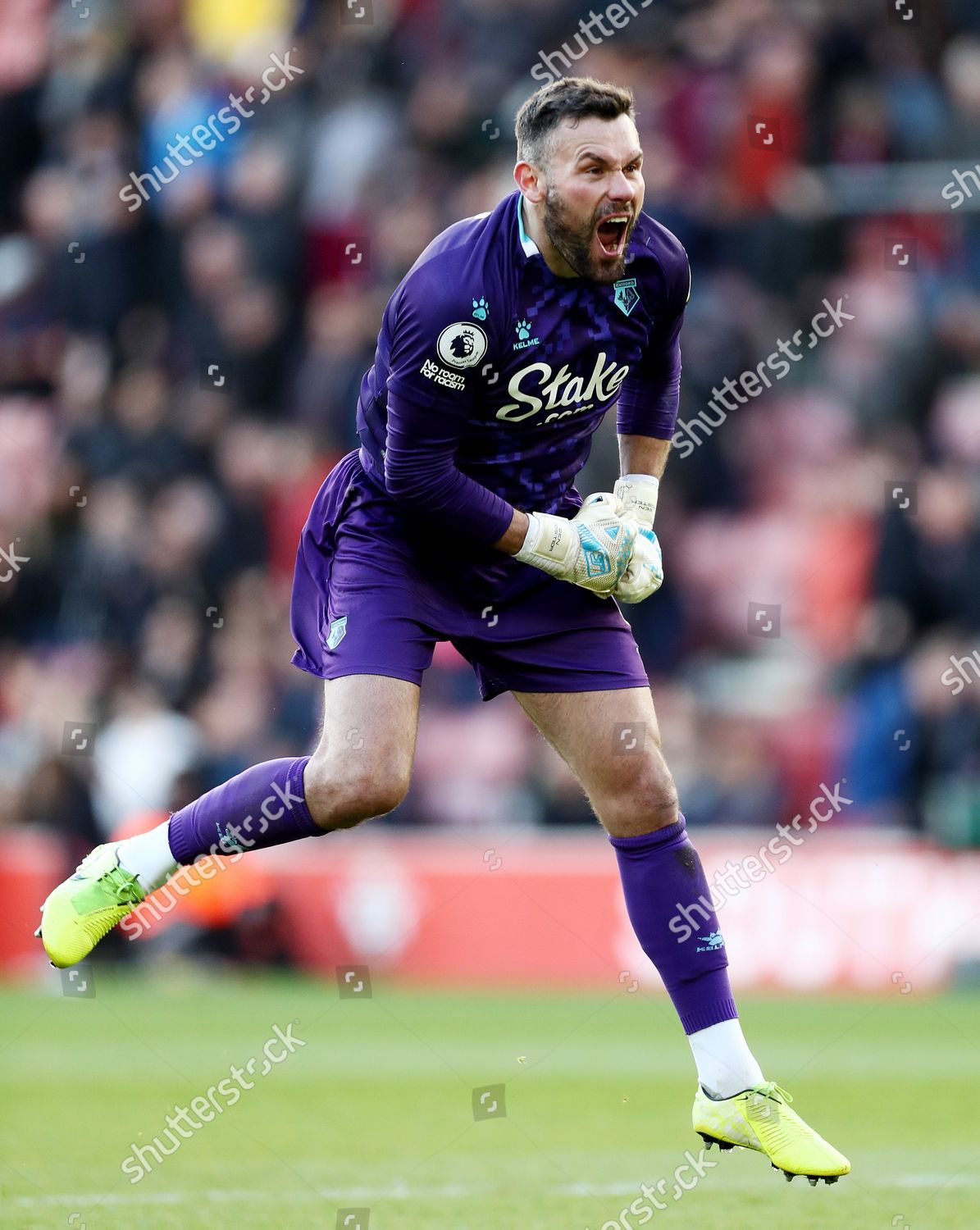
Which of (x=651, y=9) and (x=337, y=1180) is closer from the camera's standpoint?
(x=337, y=1180)

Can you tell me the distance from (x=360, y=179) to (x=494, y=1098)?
23.7ft

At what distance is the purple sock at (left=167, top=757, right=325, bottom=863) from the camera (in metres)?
5.39

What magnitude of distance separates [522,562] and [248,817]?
101cm

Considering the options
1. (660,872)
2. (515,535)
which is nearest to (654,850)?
(660,872)

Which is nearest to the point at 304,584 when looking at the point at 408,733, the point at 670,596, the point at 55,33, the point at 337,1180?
the point at 408,733

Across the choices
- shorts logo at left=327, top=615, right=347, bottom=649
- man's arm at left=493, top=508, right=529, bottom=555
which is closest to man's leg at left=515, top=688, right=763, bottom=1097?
man's arm at left=493, top=508, right=529, bottom=555

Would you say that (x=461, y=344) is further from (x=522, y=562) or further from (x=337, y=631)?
(x=337, y=631)

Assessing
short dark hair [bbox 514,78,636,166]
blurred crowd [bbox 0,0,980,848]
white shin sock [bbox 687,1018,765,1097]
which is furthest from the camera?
blurred crowd [bbox 0,0,980,848]

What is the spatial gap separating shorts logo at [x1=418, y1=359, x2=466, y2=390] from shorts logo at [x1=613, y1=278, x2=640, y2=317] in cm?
51

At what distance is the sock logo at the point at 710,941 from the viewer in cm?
555

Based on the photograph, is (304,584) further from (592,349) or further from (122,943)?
(122,943)

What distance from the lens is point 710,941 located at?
5.56 metres

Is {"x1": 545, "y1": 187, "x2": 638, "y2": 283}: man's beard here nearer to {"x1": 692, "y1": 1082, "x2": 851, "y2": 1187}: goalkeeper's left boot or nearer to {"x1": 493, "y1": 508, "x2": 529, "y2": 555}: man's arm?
{"x1": 493, "y1": 508, "x2": 529, "y2": 555}: man's arm

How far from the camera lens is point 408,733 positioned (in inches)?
213
